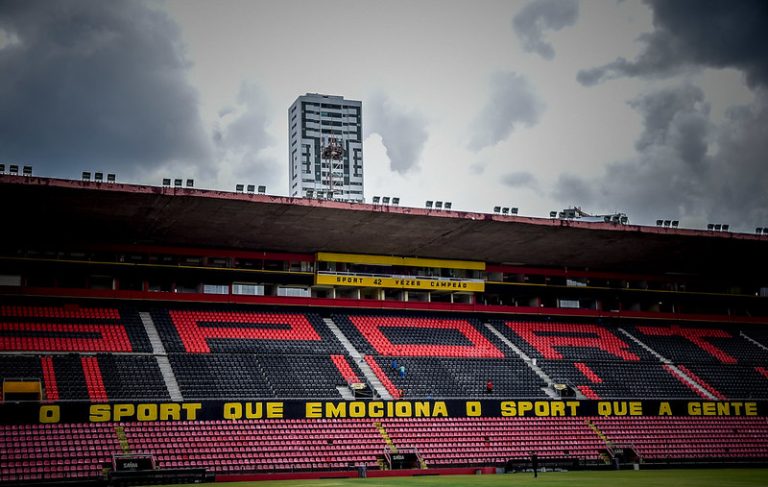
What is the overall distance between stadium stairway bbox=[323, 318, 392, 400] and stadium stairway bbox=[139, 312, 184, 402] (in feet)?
31.0

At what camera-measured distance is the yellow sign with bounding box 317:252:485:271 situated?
5017cm

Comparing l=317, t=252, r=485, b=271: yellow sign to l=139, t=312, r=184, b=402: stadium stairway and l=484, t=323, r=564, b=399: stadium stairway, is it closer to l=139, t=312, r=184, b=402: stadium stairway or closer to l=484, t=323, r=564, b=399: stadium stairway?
l=484, t=323, r=564, b=399: stadium stairway

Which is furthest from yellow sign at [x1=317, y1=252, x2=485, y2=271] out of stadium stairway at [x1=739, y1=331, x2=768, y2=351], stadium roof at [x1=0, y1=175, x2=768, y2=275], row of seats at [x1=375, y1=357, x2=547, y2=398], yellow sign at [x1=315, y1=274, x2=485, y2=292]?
stadium stairway at [x1=739, y1=331, x2=768, y2=351]

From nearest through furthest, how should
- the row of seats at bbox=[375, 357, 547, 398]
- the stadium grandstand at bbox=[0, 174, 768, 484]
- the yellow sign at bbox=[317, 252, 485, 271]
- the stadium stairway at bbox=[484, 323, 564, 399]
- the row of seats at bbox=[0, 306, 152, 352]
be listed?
the stadium grandstand at bbox=[0, 174, 768, 484] < the row of seats at bbox=[0, 306, 152, 352] < the row of seats at bbox=[375, 357, 547, 398] < the stadium stairway at bbox=[484, 323, 564, 399] < the yellow sign at bbox=[317, 252, 485, 271]

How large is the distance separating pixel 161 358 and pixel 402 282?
16066 millimetres

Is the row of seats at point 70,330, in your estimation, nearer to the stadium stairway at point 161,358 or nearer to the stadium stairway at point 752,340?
the stadium stairway at point 161,358

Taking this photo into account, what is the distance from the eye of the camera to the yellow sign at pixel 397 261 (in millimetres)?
50169

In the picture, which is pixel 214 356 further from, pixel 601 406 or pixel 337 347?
pixel 601 406

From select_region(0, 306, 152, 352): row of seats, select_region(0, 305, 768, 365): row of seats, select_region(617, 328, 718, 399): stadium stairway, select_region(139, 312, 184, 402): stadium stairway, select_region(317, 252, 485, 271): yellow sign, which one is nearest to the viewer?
select_region(139, 312, 184, 402): stadium stairway

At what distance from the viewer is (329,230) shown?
4528 cm

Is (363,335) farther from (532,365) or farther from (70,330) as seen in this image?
(70,330)

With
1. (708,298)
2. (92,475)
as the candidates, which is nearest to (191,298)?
(92,475)

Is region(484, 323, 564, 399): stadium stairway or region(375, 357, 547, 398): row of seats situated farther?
region(484, 323, 564, 399): stadium stairway

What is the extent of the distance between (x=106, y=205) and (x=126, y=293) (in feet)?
24.9
